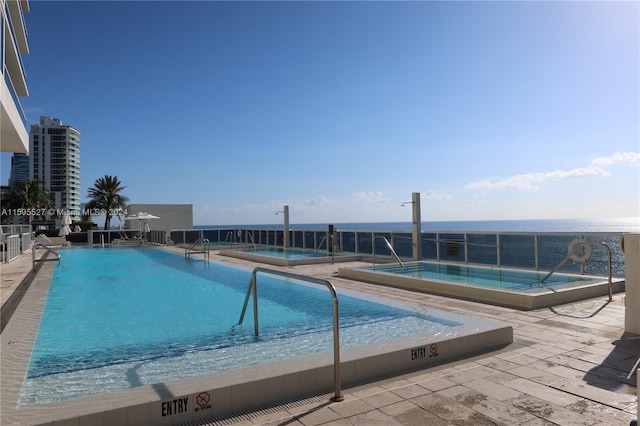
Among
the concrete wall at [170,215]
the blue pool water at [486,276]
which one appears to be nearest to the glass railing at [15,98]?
the blue pool water at [486,276]

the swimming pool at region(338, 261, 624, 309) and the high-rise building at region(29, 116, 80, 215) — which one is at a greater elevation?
the high-rise building at region(29, 116, 80, 215)

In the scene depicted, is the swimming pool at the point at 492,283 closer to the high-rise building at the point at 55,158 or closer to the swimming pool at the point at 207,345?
the swimming pool at the point at 207,345

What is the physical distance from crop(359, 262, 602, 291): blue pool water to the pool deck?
7.87 ft

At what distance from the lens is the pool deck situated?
2648 mm

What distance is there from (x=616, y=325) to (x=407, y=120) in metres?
11.9

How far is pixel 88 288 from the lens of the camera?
29.9ft

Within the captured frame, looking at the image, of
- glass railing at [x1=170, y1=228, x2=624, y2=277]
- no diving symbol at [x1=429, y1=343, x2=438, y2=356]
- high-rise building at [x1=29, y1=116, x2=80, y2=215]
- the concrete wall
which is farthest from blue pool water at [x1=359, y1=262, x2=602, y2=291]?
high-rise building at [x1=29, y1=116, x2=80, y2=215]

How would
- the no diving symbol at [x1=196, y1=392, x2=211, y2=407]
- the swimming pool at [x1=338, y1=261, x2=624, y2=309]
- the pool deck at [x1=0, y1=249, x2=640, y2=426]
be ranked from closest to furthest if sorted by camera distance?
1. the pool deck at [x1=0, y1=249, x2=640, y2=426]
2. the no diving symbol at [x1=196, y1=392, x2=211, y2=407]
3. the swimming pool at [x1=338, y1=261, x2=624, y2=309]

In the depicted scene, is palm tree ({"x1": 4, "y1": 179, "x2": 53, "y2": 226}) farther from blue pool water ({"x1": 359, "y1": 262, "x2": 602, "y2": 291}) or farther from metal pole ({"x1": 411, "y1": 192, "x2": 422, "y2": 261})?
blue pool water ({"x1": 359, "y1": 262, "x2": 602, "y2": 291})

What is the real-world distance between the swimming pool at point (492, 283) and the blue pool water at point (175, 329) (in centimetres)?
159

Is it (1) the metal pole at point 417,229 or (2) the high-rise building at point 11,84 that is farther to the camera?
(1) the metal pole at point 417,229

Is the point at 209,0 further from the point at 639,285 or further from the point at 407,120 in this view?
the point at 639,285

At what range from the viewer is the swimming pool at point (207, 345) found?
296 centimetres

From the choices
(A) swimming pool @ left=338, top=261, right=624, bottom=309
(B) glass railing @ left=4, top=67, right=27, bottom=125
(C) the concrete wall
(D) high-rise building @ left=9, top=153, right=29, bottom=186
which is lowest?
(A) swimming pool @ left=338, top=261, right=624, bottom=309
